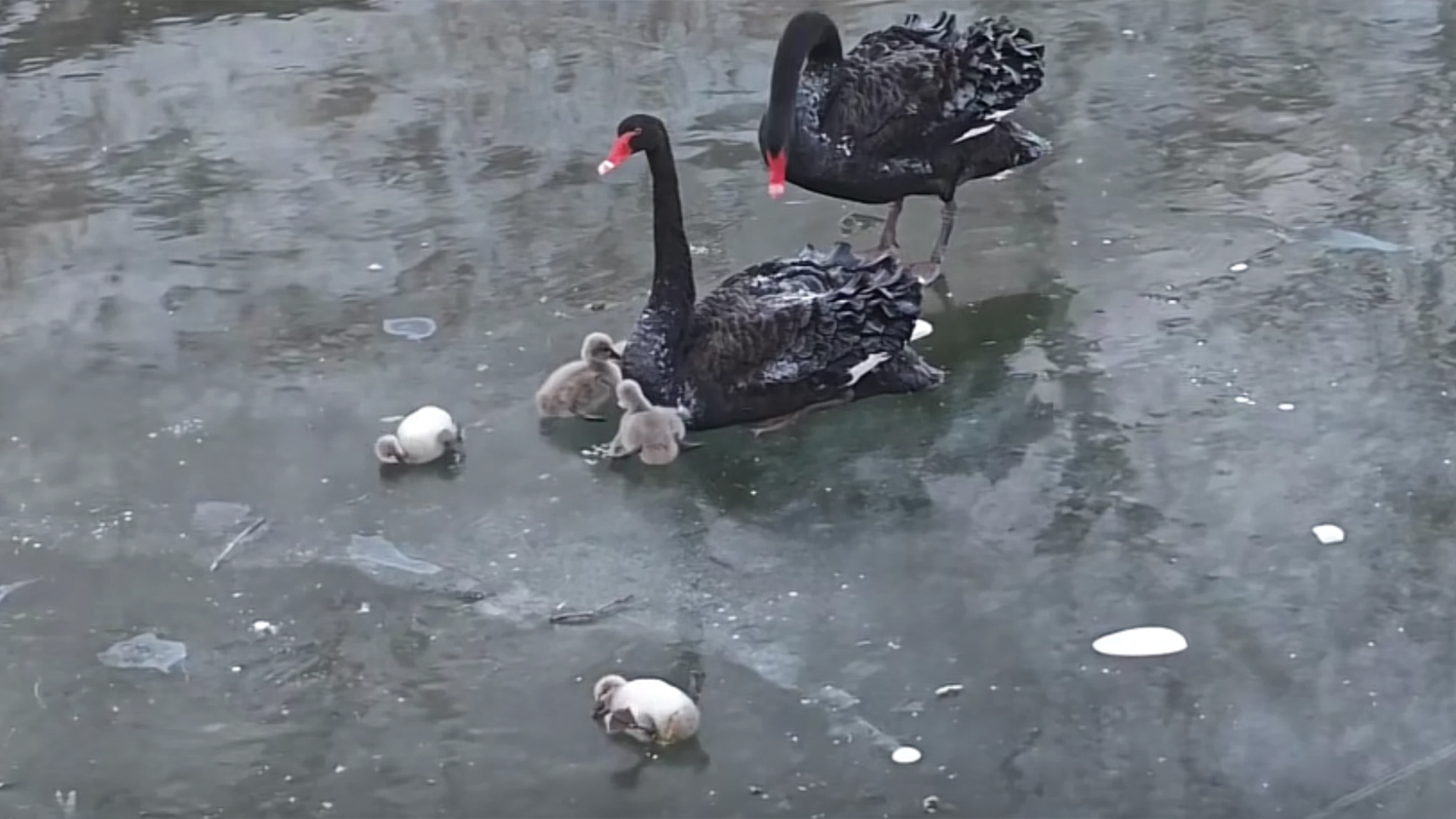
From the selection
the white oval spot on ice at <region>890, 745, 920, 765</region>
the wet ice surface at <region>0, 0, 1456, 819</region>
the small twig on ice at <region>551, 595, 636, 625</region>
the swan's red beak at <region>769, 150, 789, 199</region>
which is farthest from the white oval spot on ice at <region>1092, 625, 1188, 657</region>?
the swan's red beak at <region>769, 150, 789, 199</region>

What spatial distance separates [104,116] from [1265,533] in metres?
3.85

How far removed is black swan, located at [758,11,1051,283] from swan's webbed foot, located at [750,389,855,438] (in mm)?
552

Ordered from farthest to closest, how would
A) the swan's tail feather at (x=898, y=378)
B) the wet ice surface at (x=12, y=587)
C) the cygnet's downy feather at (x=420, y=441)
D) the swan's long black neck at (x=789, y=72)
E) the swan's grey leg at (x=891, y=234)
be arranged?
1. the swan's grey leg at (x=891, y=234)
2. the swan's long black neck at (x=789, y=72)
3. the swan's tail feather at (x=898, y=378)
4. the cygnet's downy feather at (x=420, y=441)
5. the wet ice surface at (x=12, y=587)

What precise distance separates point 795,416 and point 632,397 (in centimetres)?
38

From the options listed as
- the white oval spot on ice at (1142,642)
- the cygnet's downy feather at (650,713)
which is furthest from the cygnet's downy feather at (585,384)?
the white oval spot on ice at (1142,642)

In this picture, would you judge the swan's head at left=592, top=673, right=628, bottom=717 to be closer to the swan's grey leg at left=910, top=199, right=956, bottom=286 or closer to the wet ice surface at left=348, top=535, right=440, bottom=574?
the wet ice surface at left=348, top=535, right=440, bottom=574

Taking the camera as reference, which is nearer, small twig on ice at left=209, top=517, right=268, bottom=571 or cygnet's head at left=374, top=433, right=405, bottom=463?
small twig on ice at left=209, top=517, right=268, bottom=571

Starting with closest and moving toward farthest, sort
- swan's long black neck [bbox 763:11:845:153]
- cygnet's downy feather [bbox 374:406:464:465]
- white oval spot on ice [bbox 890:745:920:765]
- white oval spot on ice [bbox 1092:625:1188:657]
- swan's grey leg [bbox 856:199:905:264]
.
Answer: white oval spot on ice [bbox 890:745:920:765], white oval spot on ice [bbox 1092:625:1188:657], cygnet's downy feather [bbox 374:406:464:465], swan's long black neck [bbox 763:11:845:153], swan's grey leg [bbox 856:199:905:264]

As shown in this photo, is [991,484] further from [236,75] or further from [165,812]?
[236,75]

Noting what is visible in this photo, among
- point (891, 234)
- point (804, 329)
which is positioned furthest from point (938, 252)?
point (804, 329)

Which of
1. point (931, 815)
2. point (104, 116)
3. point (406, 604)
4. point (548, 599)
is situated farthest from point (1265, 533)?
point (104, 116)

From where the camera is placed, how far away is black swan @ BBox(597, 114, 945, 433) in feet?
11.6

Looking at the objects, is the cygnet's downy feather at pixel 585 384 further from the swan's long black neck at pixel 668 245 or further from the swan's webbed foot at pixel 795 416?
the swan's webbed foot at pixel 795 416

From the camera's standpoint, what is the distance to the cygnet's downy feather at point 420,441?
3.43 metres
